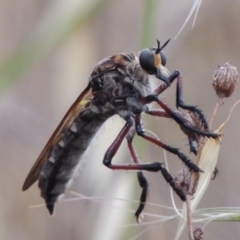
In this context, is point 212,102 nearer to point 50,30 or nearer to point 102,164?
point 102,164

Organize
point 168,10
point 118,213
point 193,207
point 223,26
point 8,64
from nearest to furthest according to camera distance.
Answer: point 193,207 < point 8,64 < point 118,213 < point 168,10 < point 223,26

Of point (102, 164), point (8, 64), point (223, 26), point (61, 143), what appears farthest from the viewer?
point (223, 26)

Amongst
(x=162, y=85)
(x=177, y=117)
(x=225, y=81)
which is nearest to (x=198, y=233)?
(x=225, y=81)

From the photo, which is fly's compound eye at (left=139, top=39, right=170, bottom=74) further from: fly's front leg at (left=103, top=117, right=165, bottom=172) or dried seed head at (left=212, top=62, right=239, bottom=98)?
dried seed head at (left=212, top=62, right=239, bottom=98)

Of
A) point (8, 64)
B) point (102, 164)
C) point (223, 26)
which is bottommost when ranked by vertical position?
point (102, 164)

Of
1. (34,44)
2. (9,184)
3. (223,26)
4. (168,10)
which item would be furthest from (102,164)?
(223,26)

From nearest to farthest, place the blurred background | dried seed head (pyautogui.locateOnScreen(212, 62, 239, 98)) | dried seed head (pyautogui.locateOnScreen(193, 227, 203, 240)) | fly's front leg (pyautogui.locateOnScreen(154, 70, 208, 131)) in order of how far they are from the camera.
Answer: dried seed head (pyautogui.locateOnScreen(193, 227, 203, 240)) → dried seed head (pyautogui.locateOnScreen(212, 62, 239, 98)) → fly's front leg (pyautogui.locateOnScreen(154, 70, 208, 131)) → the blurred background

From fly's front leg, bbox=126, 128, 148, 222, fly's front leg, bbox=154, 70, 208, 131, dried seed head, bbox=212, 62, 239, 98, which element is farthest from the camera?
fly's front leg, bbox=126, 128, 148, 222

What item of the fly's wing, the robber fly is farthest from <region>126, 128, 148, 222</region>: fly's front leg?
the fly's wing
